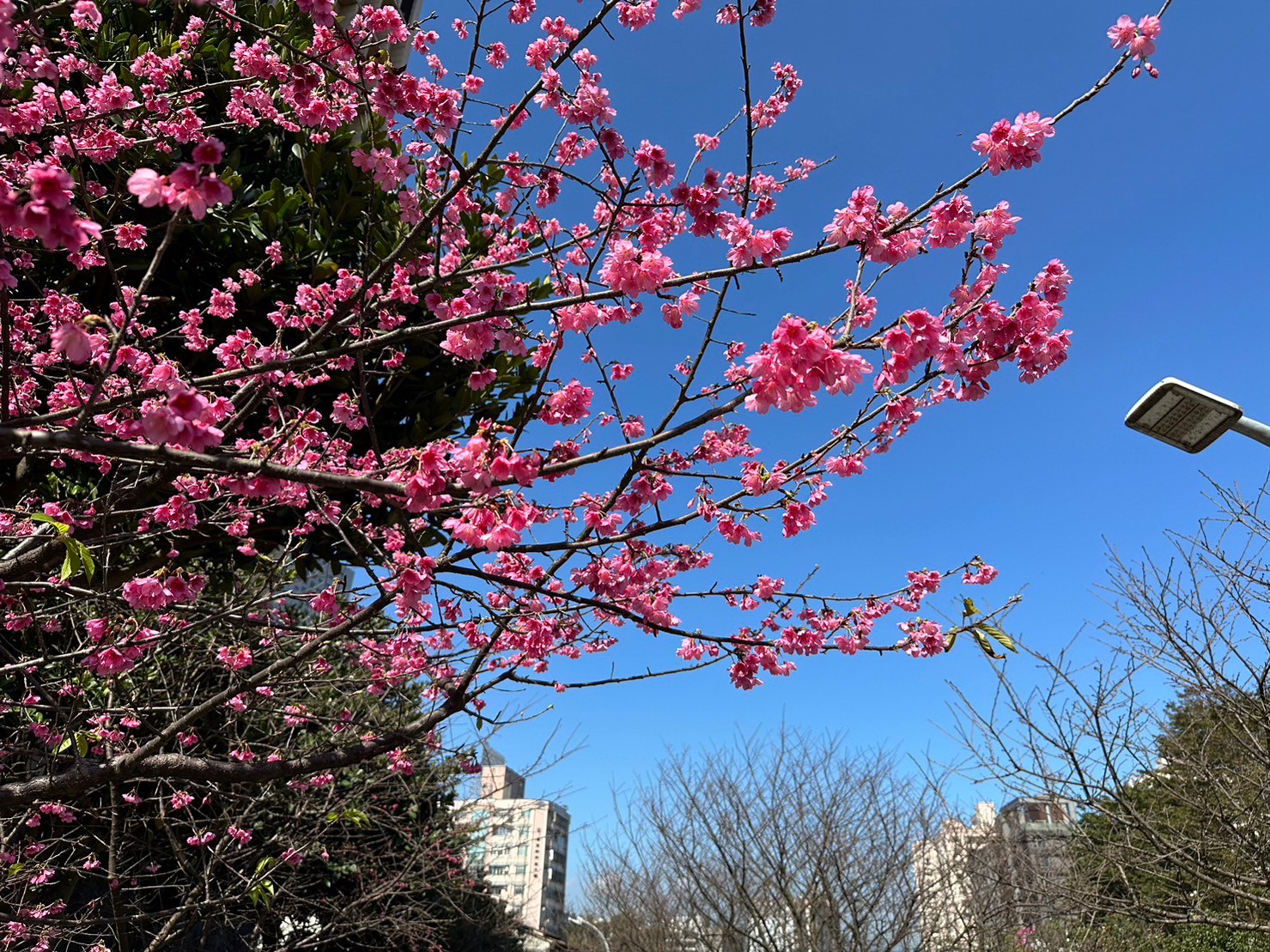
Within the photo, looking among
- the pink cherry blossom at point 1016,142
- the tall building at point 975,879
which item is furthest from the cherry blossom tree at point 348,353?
the tall building at point 975,879

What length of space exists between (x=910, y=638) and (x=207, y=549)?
4694 mm

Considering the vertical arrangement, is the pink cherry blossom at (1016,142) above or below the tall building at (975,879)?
above

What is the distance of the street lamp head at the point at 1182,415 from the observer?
4.31 metres

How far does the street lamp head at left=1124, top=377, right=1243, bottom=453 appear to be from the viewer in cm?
431

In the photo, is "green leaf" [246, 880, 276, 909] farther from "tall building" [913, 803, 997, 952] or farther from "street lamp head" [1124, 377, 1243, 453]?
"tall building" [913, 803, 997, 952]

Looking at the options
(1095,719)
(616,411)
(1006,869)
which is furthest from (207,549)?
(1006,869)

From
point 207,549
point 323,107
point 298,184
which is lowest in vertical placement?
point 207,549

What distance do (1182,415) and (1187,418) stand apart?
29mm

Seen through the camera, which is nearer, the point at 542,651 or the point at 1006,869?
the point at 542,651

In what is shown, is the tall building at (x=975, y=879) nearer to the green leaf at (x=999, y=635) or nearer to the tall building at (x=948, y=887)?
the tall building at (x=948, y=887)

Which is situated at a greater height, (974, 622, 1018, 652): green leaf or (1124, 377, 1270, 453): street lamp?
(1124, 377, 1270, 453): street lamp

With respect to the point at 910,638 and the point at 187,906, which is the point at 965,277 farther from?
the point at 187,906

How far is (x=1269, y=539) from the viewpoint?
599 centimetres

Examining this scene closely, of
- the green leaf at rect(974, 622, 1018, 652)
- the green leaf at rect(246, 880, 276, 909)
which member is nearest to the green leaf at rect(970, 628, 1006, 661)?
the green leaf at rect(974, 622, 1018, 652)
